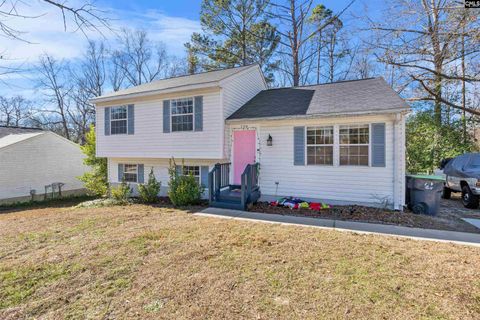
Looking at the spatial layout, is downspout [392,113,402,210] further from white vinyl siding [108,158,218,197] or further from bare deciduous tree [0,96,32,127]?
bare deciduous tree [0,96,32,127]

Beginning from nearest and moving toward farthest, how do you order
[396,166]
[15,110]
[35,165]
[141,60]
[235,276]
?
1. [235,276]
2. [396,166]
3. [35,165]
4. [141,60]
5. [15,110]

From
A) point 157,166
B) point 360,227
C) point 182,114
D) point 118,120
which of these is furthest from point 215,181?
point 118,120

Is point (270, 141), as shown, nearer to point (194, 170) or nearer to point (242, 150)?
point (242, 150)

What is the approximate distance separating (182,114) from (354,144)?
239 inches

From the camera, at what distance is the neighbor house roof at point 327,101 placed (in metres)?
7.39

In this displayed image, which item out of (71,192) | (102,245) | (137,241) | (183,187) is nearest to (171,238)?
(137,241)

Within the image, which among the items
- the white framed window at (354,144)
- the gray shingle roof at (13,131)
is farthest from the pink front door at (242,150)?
the gray shingle roof at (13,131)

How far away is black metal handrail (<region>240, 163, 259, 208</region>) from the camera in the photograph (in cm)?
744

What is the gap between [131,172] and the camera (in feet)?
37.7

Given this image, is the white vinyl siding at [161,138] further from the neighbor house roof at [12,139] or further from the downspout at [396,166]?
the neighbor house roof at [12,139]

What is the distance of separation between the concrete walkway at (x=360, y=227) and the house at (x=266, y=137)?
0.70m

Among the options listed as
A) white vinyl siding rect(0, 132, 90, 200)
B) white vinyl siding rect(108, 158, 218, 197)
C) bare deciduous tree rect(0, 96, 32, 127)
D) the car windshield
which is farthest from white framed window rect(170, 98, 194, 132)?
bare deciduous tree rect(0, 96, 32, 127)

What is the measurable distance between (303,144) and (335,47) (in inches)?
567

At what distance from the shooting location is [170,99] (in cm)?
957
